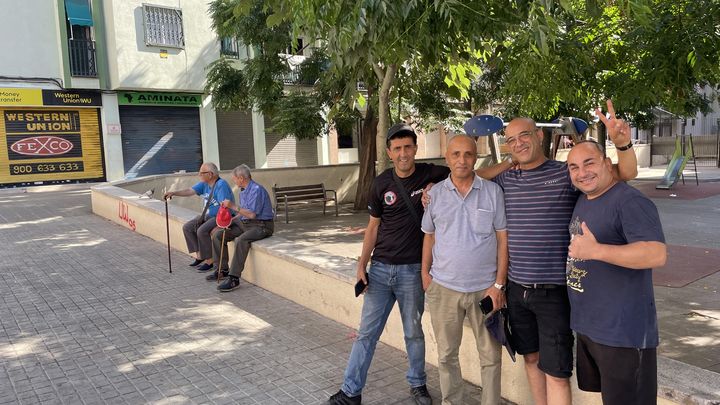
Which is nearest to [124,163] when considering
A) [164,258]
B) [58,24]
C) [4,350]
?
[58,24]

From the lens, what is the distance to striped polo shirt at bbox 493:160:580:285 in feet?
8.89

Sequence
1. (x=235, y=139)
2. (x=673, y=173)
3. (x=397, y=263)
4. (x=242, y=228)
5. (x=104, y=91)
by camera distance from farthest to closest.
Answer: (x=235, y=139)
(x=104, y=91)
(x=673, y=173)
(x=242, y=228)
(x=397, y=263)

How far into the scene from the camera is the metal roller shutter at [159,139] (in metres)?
21.2

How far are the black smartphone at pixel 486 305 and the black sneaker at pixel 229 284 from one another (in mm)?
3910

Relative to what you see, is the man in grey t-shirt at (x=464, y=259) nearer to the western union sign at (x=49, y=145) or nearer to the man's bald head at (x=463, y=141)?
the man's bald head at (x=463, y=141)

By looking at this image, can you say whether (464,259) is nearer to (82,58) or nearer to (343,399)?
(343,399)

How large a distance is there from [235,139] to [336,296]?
19.7 m

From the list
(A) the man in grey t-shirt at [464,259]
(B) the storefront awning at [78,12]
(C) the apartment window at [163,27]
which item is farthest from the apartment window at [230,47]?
(A) the man in grey t-shirt at [464,259]

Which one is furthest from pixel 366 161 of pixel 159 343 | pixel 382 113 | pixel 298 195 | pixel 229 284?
pixel 159 343

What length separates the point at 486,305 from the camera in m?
2.96

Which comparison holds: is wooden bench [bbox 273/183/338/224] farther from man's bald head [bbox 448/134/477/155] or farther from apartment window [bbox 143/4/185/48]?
apartment window [bbox 143/4/185/48]

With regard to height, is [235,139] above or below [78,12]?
below

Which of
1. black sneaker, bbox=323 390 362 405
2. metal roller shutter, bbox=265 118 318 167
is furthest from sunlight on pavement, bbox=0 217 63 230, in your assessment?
metal roller shutter, bbox=265 118 318 167

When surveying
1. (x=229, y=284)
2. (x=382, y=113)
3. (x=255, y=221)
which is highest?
(x=382, y=113)
